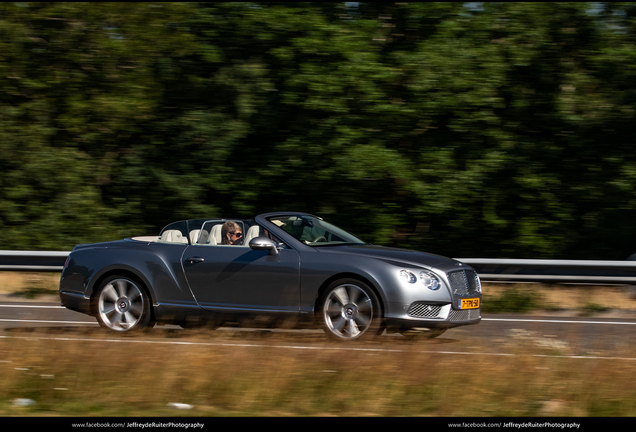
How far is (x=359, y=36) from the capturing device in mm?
15398

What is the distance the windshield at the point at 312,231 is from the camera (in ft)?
29.6

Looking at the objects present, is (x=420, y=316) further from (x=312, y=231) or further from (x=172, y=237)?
(x=172, y=237)

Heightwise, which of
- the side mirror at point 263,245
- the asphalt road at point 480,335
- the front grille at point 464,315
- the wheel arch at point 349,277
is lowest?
the asphalt road at point 480,335

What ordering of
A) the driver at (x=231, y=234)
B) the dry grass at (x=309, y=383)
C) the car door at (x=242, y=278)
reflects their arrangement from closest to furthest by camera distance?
the dry grass at (x=309, y=383) < the car door at (x=242, y=278) < the driver at (x=231, y=234)

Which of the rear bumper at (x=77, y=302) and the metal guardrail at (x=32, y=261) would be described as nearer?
the rear bumper at (x=77, y=302)

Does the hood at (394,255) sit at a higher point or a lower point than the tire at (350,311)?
Answer: higher

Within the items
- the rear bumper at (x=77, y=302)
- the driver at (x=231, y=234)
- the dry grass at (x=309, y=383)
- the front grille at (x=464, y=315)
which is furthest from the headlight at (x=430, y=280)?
the rear bumper at (x=77, y=302)

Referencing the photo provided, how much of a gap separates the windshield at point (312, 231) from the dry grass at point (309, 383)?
184 cm

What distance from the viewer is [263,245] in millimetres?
8641

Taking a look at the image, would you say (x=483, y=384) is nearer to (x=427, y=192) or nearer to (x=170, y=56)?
(x=427, y=192)

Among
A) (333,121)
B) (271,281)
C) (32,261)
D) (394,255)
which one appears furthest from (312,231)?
(32,261)

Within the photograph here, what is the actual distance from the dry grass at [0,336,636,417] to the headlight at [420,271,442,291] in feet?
3.36

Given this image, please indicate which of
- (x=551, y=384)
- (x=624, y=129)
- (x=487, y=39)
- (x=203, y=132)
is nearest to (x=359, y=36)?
(x=487, y=39)

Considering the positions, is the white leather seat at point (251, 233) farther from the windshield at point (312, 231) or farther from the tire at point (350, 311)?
the tire at point (350, 311)
